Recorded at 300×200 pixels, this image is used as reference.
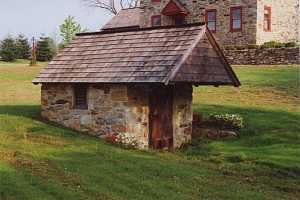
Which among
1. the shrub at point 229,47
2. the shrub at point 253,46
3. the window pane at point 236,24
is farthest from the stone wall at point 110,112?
the window pane at point 236,24

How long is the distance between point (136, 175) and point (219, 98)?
1456 centimetres

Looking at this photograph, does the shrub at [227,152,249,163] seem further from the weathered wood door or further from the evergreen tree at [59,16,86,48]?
the evergreen tree at [59,16,86,48]

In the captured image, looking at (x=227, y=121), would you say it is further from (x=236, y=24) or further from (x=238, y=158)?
(x=236, y=24)

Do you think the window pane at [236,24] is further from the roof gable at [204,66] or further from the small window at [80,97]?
the small window at [80,97]

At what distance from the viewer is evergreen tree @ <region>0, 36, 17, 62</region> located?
191 feet

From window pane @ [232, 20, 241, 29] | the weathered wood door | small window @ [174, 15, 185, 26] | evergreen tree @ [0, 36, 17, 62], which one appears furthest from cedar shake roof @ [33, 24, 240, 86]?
evergreen tree @ [0, 36, 17, 62]

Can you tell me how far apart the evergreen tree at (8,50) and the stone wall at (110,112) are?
42.5 m

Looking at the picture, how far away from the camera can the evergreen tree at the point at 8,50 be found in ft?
191

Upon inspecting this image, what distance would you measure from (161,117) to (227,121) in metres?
3.21

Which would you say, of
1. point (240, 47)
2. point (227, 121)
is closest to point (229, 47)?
point (240, 47)

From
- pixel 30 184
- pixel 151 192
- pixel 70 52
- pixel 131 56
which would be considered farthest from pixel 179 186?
pixel 70 52

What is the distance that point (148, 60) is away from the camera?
1602 centimetres

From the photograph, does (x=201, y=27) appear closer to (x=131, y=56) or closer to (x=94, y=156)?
(x=131, y=56)

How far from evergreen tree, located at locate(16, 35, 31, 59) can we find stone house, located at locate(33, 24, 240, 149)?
44224mm
